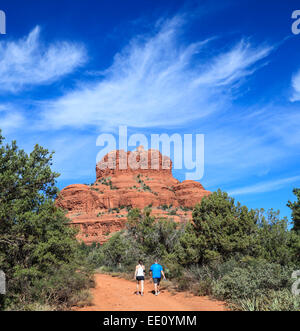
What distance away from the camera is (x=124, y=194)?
299 ft

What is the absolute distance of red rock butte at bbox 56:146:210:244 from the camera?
7598 centimetres

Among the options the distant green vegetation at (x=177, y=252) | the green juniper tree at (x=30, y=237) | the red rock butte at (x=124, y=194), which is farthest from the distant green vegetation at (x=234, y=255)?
the red rock butte at (x=124, y=194)

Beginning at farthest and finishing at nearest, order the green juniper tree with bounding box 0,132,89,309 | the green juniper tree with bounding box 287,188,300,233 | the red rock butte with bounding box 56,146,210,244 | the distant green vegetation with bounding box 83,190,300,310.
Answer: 1. the red rock butte with bounding box 56,146,210,244
2. the green juniper tree with bounding box 287,188,300,233
3. the distant green vegetation with bounding box 83,190,300,310
4. the green juniper tree with bounding box 0,132,89,309

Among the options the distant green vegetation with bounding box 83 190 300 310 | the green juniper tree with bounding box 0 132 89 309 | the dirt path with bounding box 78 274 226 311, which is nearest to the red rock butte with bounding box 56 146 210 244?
the distant green vegetation with bounding box 83 190 300 310

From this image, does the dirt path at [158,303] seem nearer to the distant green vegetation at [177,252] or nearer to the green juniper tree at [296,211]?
the distant green vegetation at [177,252]

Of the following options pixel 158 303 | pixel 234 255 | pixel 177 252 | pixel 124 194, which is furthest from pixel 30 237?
pixel 124 194

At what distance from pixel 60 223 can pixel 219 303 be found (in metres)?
8.21

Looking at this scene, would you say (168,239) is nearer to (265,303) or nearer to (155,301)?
(155,301)

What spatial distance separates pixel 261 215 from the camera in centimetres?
1936

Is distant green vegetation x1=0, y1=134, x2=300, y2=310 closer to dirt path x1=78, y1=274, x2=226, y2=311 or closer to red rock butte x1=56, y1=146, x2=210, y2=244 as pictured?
dirt path x1=78, y1=274, x2=226, y2=311

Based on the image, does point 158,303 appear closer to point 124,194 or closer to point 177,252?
point 177,252
